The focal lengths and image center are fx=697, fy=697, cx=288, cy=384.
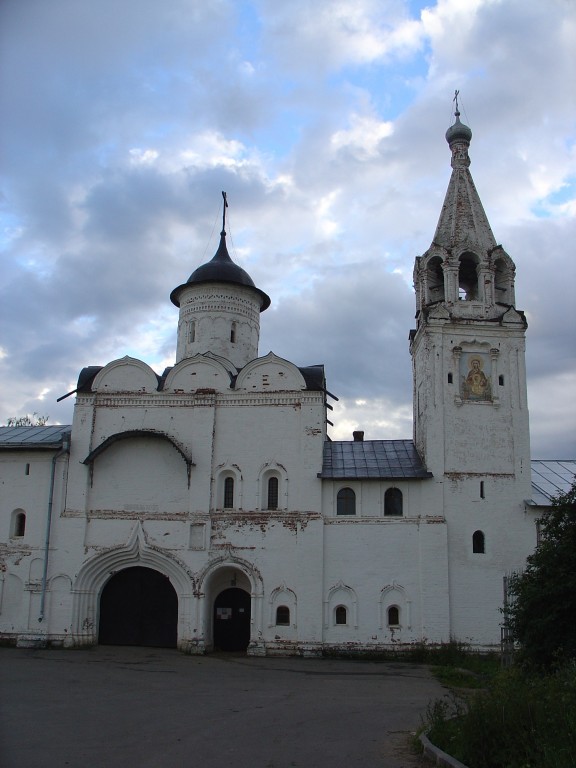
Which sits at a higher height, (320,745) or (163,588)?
(163,588)

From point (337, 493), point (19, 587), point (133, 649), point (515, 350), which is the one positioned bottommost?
point (133, 649)

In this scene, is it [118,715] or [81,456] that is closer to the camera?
[118,715]

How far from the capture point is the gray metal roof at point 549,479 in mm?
19984

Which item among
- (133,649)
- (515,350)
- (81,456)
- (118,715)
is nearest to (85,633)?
(133,649)

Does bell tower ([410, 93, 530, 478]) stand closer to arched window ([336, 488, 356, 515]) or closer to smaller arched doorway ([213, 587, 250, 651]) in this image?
arched window ([336, 488, 356, 515])

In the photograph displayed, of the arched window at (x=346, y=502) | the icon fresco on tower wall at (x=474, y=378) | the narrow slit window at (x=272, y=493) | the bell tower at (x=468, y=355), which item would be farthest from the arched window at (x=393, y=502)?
the icon fresco on tower wall at (x=474, y=378)

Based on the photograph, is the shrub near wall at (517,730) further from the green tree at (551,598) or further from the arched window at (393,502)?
the arched window at (393,502)

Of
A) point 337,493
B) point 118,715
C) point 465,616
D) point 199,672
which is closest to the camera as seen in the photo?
point 118,715

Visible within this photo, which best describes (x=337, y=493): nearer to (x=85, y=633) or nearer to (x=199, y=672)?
(x=199, y=672)

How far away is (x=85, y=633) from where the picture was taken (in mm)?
19922

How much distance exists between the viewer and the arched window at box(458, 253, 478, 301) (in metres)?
22.2

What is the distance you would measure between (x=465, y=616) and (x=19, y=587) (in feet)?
41.5

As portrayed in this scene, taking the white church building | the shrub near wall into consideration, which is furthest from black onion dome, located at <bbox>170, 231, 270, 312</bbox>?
the shrub near wall

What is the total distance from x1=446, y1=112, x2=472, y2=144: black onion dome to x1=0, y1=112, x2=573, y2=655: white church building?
165 inches
